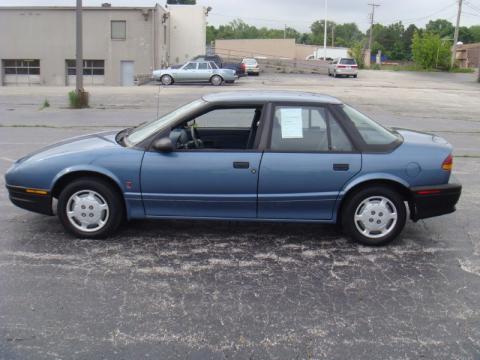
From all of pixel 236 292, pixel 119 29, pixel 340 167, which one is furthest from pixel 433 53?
pixel 236 292

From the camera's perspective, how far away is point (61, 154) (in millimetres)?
5387

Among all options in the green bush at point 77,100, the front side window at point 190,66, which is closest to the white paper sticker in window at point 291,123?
the green bush at point 77,100

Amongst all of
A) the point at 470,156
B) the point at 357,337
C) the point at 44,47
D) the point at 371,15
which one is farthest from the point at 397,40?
the point at 357,337

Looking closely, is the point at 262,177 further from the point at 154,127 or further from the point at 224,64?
the point at 224,64

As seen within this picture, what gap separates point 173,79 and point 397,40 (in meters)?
107

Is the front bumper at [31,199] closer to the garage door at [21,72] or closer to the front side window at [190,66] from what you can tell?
the front side window at [190,66]

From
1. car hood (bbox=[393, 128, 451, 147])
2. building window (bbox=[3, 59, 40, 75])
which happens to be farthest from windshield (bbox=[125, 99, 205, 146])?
building window (bbox=[3, 59, 40, 75])

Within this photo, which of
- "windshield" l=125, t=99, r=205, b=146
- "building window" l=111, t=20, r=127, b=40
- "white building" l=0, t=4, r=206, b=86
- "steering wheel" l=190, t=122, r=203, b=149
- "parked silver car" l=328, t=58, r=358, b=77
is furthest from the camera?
"parked silver car" l=328, t=58, r=358, b=77

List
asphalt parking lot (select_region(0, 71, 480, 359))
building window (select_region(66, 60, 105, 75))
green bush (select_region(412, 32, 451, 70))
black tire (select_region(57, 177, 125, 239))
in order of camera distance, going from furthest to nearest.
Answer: green bush (select_region(412, 32, 451, 70)) < building window (select_region(66, 60, 105, 75)) < black tire (select_region(57, 177, 125, 239)) < asphalt parking lot (select_region(0, 71, 480, 359))

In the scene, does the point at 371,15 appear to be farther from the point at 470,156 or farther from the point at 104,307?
the point at 104,307

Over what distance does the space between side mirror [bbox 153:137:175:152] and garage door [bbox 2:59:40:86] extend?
5013 cm

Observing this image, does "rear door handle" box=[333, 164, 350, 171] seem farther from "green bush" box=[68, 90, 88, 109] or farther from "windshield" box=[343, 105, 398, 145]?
"green bush" box=[68, 90, 88, 109]

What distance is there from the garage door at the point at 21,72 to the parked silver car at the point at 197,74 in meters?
19.6

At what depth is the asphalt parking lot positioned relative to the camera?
3.54 m
